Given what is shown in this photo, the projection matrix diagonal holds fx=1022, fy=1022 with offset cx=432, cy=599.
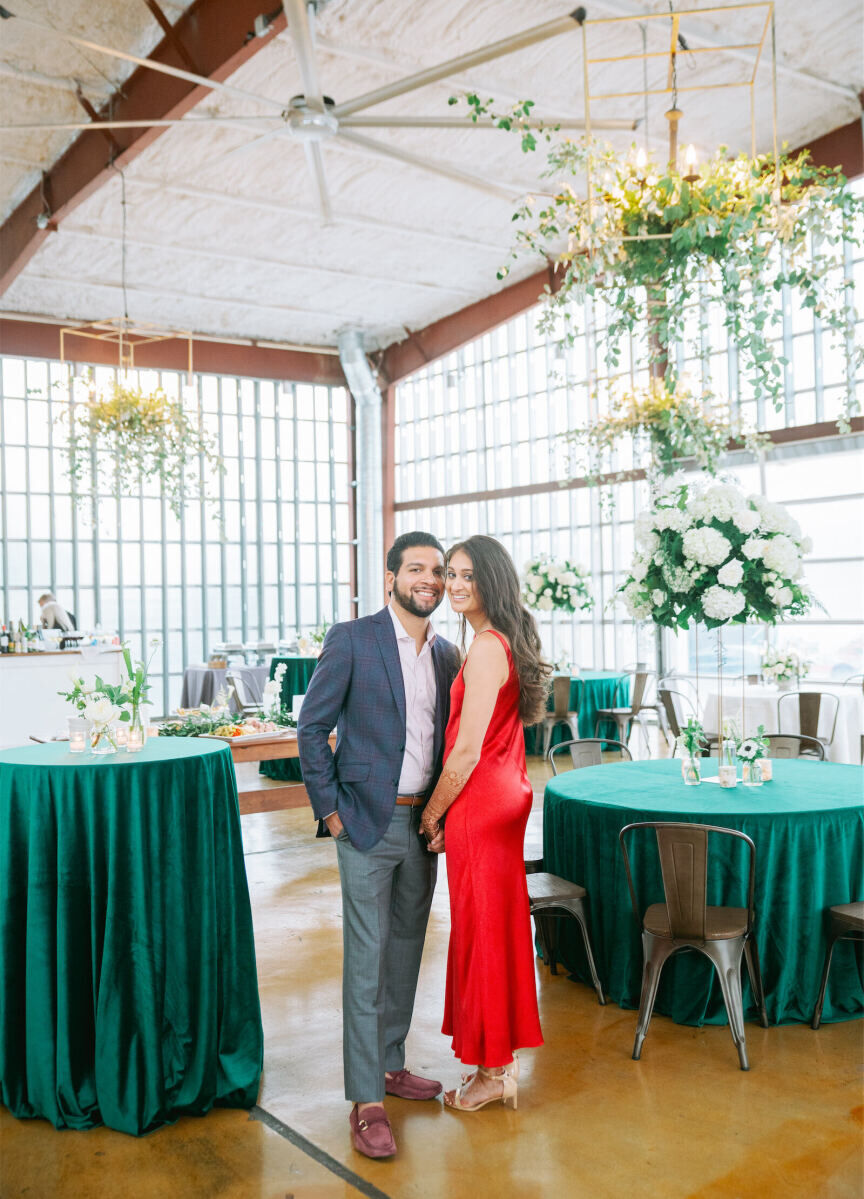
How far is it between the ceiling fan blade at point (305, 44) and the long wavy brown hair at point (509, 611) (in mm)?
3029

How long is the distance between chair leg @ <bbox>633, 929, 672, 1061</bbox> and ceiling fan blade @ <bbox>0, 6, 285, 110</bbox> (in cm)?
435

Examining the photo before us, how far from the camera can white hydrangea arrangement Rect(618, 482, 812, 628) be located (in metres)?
3.92

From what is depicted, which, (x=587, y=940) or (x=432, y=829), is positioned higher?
(x=432, y=829)

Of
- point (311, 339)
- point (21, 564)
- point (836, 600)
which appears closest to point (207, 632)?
point (21, 564)

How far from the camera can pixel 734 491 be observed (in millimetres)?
4004

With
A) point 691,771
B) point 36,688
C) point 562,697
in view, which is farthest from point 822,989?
point 36,688

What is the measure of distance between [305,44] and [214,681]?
24.4ft

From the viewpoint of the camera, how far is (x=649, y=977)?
335 cm

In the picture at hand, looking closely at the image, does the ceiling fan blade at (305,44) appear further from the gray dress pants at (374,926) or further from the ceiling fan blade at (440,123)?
the gray dress pants at (374,926)

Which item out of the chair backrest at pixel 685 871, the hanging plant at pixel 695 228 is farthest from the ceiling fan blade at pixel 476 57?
the chair backrest at pixel 685 871

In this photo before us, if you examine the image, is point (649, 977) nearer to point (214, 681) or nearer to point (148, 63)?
point (148, 63)

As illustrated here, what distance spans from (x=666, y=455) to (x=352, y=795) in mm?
7441

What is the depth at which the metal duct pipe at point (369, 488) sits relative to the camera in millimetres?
15891

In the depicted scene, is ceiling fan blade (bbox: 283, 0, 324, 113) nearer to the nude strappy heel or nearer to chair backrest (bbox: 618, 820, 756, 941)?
chair backrest (bbox: 618, 820, 756, 941)
